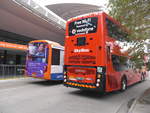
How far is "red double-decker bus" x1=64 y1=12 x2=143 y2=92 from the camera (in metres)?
6.37

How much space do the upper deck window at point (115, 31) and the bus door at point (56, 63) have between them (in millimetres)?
4229

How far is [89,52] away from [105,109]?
8.97ft

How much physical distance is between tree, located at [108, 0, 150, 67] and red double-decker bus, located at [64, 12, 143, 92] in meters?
0.51

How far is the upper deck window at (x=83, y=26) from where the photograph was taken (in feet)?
22.0

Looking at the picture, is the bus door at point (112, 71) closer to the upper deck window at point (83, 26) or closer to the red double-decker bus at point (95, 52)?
the red double-decker bus at point (95, 52)

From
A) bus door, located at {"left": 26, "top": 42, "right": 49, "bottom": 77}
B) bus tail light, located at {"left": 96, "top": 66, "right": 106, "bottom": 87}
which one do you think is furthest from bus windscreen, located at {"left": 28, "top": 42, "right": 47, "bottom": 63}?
bus tail light, located at {"left": 96, "top": 66, "right": 106, "bottom": 87}

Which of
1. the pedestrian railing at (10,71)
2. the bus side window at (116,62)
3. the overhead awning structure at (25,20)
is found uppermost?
the overhead awning structure at (25,20)

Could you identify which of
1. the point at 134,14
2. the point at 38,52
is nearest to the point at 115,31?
the point at 134,14

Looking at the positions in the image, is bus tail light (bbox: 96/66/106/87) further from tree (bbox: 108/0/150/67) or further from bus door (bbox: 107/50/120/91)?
tree (bbox: 108/0/150/67)

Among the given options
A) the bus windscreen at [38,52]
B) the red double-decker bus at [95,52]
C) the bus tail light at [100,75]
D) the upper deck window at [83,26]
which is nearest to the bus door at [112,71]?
the red double-decker bus at [95,52]

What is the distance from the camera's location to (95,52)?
6.53m

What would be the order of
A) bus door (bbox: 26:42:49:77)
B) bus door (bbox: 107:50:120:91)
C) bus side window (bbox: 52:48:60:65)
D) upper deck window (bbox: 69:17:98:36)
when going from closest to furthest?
bus door (bbox: 107:50:120:91)
upper deck window (bbox: 69:17:98:36)
bus door (bbox: 26:42:49:77)
bus side window (bbox: 52:48:60:65)

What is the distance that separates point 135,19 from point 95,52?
8.95ft

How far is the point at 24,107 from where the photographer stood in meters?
4.79
